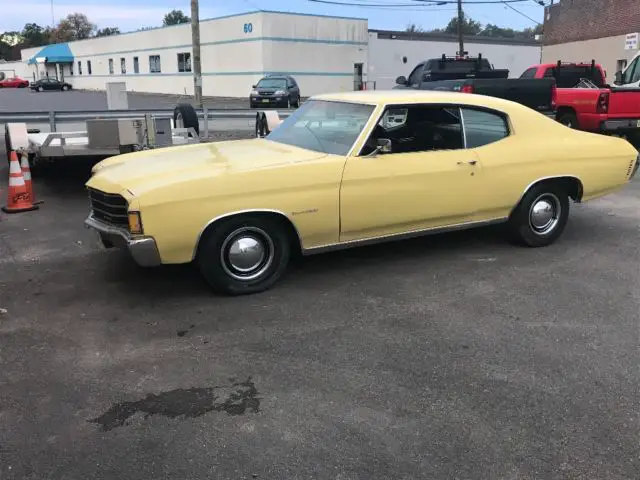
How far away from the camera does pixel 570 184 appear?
6020 mm

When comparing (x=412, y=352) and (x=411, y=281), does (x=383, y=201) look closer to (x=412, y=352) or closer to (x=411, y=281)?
(x=411, y=281)

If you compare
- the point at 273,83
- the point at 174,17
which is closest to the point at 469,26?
the point at 174,17

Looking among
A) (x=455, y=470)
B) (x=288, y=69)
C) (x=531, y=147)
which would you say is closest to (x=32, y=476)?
(x=455, y=470)

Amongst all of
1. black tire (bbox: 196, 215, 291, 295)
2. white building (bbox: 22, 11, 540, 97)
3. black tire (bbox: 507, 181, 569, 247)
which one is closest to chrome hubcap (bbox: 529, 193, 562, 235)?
black tire (bbox: 507, 181, 569, 247)

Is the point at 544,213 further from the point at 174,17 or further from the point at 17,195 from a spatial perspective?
the point at 174,17

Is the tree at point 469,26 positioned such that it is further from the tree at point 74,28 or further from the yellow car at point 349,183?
the yellow car at point 349,183

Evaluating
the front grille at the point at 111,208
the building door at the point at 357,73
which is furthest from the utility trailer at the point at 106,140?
the building door at the point at 357,73

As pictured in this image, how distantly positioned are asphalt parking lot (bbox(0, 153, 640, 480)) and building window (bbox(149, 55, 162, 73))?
4811 cm

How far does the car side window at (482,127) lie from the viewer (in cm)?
550

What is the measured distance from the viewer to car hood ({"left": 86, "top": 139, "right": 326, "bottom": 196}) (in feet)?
14.6

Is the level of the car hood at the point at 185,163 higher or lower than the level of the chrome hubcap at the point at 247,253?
higher

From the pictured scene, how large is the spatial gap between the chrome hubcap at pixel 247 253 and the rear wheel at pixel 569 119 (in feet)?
→ 34.2

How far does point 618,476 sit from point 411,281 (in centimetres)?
258

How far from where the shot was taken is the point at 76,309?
4.51 meters
